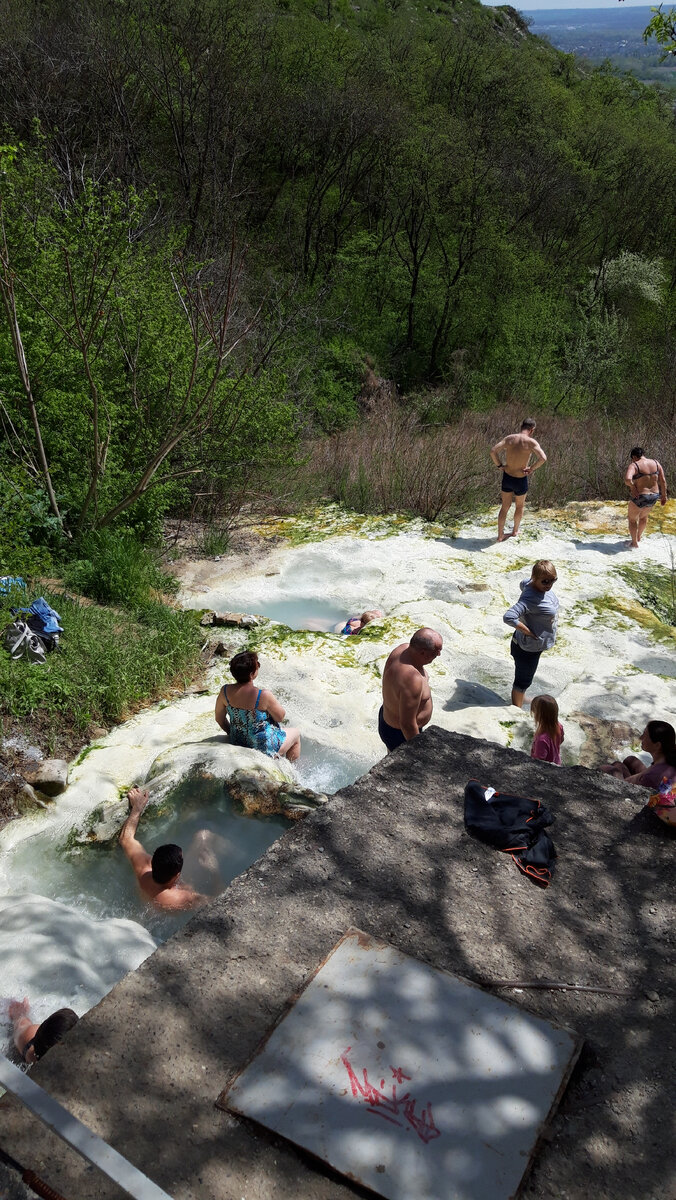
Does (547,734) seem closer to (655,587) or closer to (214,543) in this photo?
(655,587)

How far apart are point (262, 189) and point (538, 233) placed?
9485 millimetres

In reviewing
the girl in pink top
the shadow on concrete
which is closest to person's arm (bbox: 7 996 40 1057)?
the girl in pink top

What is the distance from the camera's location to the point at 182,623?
784 cm

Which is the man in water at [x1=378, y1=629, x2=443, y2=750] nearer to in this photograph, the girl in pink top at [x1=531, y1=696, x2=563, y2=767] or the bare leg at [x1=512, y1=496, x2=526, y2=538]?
the girl in pink top at [x1=531, y1=696, x2=563, y2=767]

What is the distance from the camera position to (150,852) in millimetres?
4785

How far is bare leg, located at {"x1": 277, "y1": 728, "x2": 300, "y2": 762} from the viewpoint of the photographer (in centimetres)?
574

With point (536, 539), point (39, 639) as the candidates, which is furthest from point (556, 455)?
point (39, 639)

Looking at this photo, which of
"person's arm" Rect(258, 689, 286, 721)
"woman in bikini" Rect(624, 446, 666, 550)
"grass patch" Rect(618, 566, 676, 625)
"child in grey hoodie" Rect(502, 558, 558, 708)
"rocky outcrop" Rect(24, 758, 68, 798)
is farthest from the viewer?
"woman in bikini" Rect(624, 446, 666, 550)

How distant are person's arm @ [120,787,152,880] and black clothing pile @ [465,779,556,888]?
195 cm

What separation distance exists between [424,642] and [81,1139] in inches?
149

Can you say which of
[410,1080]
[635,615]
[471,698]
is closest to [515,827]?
[410,1080]

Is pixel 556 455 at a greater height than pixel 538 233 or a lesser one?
lesser

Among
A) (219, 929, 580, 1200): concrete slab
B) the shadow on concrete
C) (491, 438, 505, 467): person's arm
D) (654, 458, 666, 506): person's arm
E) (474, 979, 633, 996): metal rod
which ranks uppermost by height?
(219, 929, 580, 1200): concrete slab

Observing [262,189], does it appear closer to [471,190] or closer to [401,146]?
[401,146]
